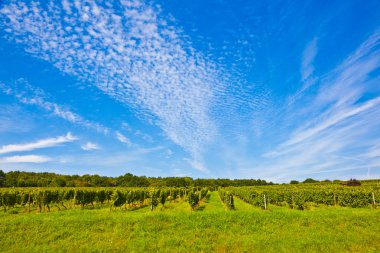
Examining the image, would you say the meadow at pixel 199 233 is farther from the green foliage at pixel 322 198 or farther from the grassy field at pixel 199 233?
the green foliage at pixel 322 198

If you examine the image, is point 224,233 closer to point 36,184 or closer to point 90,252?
point 90,252

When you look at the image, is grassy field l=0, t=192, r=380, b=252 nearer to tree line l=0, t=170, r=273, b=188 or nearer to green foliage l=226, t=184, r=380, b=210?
green foliage l=226, t=184, r=380, b=210

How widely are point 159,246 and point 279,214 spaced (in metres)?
7.80

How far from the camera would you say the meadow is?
11.9m

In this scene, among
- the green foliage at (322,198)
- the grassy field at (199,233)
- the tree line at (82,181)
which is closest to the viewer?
the grassy field at (199,233)

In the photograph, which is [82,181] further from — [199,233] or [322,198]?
[199,233]

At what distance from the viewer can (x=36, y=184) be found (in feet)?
305

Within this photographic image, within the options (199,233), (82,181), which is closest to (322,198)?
(199,233)

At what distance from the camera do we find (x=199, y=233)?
13445 mm

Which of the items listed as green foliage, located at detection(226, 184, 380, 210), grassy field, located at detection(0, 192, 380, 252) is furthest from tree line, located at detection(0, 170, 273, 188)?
grassy field, located at detection(0, 192, 380, 252)

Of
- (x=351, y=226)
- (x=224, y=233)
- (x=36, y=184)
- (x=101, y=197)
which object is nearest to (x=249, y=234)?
(x=224, y=233)

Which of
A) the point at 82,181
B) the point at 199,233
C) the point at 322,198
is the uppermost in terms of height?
the point at 82,181

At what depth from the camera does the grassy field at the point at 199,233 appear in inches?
468

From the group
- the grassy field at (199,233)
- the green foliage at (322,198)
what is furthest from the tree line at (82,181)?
the grassy field at (199,233)
